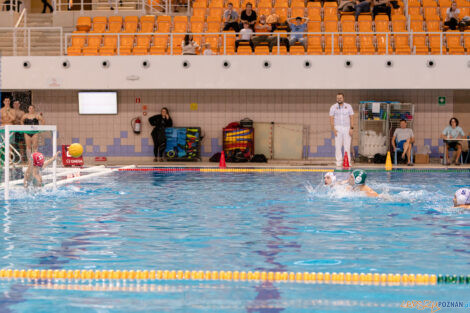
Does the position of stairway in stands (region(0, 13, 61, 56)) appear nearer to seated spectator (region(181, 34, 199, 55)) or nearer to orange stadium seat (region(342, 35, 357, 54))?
seated spectator (region(181, 34, 199, 55))

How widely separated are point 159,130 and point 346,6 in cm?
645

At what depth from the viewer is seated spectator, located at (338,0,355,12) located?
1992 centimetres

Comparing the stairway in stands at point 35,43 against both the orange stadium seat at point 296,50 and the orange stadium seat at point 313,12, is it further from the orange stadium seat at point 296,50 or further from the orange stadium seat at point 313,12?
the orange stadium seat at point 313,12

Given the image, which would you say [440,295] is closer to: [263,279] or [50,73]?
[263,279]

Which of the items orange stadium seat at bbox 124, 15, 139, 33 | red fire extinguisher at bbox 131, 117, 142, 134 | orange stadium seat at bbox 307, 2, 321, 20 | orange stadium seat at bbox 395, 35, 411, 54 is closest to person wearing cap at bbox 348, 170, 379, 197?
orange stadium seat at bbox 395, 35, 411, 54

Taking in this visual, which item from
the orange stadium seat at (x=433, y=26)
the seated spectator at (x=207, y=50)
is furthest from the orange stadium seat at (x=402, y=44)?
the seated spectator at (x=207, y=50)

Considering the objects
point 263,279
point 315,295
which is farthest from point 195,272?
point 315,295

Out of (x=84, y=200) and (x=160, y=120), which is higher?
(x=160, y=120)

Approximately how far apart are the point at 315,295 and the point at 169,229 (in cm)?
298

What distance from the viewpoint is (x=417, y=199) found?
9977 millimetres

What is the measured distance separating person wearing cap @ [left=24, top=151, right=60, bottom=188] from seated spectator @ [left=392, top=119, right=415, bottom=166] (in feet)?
31.8

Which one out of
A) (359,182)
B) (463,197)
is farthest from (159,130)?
(463,197)

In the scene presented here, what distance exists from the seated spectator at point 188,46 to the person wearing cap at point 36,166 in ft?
26.4

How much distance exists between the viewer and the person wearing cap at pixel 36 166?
10.1 meters
